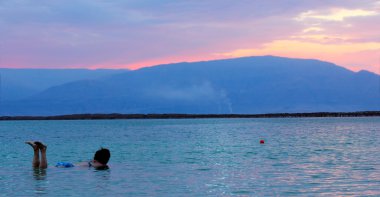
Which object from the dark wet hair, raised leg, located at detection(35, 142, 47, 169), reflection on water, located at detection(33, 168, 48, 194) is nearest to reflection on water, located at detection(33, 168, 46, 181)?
reflection on water, located at detection(33, 168, 48, 194)

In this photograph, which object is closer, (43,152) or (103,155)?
(43,152)

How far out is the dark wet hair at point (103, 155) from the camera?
34531mm

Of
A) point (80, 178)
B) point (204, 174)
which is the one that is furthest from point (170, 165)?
point (80, 178)

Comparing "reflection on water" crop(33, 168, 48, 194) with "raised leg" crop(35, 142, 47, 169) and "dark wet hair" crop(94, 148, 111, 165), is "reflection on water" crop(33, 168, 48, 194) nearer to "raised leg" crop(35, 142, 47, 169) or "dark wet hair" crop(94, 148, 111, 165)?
"raised leg" crop(35, 142, 47, 169)

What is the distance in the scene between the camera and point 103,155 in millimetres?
34562

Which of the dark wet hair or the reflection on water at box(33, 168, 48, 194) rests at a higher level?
the dark wet hair

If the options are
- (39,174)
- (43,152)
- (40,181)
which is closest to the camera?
(40,181)

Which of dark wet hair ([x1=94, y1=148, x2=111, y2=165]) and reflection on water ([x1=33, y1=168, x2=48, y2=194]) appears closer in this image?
reflection on water ([x1=33, y1=168, x2=48, y2=194])

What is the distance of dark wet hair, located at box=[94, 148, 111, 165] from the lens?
34.5 m

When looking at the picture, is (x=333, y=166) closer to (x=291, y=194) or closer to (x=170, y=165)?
(x=170, y=165)

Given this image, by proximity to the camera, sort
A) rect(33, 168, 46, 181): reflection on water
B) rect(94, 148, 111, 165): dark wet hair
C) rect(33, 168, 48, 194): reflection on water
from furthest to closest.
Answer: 1. rect(94, 148, 111, 165): dark wet hair
2. rect(33, 168, 46, 181): reflection on water
3. rect(33, 168, 48, 194): reflection on water

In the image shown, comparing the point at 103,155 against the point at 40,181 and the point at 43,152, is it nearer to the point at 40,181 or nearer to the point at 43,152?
the point at 43,152

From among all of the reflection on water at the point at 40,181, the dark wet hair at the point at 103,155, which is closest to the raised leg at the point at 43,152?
the reflection on water at the point at 40,181

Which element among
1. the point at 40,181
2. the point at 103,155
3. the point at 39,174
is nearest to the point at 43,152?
the point at 39,174
